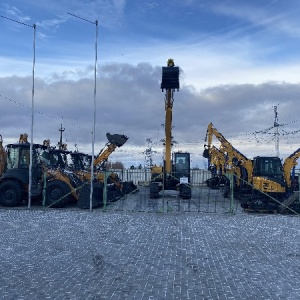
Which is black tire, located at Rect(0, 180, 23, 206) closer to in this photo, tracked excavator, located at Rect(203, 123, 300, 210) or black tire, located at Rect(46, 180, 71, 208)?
black tire, located at Rect(46, 180, 71, 208)

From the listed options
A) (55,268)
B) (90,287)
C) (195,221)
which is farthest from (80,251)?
(195,221)

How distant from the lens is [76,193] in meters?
19.2

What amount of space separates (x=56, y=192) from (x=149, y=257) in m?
10.3

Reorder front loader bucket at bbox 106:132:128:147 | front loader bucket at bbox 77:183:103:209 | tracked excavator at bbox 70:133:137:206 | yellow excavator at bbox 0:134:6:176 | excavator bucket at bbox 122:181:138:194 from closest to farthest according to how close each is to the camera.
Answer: front loader bucket at bbox 77:183:103:209 → yellow excavator at bbox 0:134:6:176 → tracked excavator at bbox 70:133:137:206 → front loader bucket at bbox 106:132:128:147 → excavator bucket at bbox 122:181:138:194

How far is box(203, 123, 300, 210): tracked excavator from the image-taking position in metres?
18.9

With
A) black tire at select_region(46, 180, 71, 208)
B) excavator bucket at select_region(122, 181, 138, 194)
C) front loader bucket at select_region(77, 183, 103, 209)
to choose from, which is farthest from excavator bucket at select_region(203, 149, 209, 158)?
black tire at select_region(46, 180, 71, 208)

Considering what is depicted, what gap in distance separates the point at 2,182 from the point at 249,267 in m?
14.0

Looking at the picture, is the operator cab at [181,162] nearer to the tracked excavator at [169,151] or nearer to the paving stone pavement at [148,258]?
the tracked excavator at [169,151]

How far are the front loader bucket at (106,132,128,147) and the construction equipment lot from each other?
27.2 ft

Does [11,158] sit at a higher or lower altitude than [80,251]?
higher

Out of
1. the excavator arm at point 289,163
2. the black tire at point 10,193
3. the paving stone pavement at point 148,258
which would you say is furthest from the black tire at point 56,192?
the excavator arm at point 289,163

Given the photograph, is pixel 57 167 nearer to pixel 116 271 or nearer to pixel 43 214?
pixel 43 214

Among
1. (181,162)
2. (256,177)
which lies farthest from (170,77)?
(256,177)

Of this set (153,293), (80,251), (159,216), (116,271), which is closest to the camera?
(153,293)
